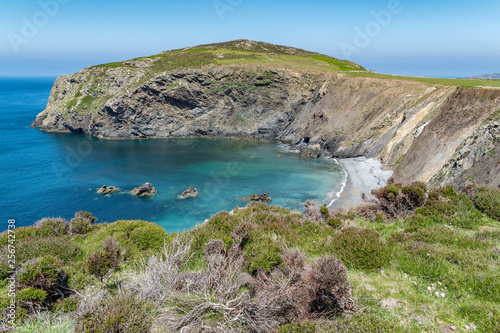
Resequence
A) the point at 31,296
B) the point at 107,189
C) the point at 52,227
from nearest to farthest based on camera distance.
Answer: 1. the point at 31,296
2. the point at 52,227
3. the point at 107,189

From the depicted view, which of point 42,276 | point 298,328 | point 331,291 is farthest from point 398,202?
point 42,276

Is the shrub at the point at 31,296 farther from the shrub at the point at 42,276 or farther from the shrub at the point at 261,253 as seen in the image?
the shrub at the point at 261,253

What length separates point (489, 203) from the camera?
43.3ft

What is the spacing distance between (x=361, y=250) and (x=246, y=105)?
72440 mm

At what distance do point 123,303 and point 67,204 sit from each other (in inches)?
1457

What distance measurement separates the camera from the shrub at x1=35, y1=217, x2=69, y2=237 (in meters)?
14.0

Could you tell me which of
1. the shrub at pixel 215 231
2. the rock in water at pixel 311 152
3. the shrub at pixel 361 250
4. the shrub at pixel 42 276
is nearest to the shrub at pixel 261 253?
the shrub at pixel 215 231

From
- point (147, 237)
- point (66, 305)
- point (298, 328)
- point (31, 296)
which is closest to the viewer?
point (298, 328)

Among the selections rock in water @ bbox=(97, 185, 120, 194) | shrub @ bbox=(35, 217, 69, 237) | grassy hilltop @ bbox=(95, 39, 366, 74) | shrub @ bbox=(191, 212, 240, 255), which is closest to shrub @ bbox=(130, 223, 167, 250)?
shrub @ bbox=(191, 212, 240, 255)

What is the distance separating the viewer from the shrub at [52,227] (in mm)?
13953

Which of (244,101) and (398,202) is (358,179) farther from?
(244,101)

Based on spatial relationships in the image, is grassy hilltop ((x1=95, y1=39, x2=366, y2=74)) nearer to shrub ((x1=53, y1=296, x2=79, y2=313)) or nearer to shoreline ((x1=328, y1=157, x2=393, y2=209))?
shoreline ((x1=328, y1=157, x2=393, y2=209))

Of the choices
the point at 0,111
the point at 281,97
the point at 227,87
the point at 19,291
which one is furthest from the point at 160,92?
the point at 0,111

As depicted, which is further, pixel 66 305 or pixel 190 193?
pixel 190 193
